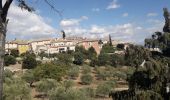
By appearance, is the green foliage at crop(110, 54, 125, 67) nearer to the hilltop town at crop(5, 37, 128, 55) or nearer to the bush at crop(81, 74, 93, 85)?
the bush at crop(81, 74, 93, 85)

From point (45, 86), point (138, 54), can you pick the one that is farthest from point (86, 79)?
point (138, 54)

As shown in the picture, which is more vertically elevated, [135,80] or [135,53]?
[135,53]

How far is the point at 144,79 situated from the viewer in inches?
1048

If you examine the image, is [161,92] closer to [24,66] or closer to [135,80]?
[135,80]

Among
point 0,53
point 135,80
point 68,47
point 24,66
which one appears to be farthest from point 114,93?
point 68,47

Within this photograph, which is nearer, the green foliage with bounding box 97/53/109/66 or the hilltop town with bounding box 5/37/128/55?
the green foliage with bounding box 97/53/109/66

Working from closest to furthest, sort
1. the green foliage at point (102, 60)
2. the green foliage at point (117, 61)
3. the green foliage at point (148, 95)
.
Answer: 1. the green foliage at point (148, 95)
2. the green foliage at point (102, 60)
3. the green foliage at point (117, 61)

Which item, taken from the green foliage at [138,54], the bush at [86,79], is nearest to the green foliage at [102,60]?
the bush at [86,79]

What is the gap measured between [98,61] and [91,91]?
41281 millimetres

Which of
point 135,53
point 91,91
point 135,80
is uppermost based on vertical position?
point 135,53

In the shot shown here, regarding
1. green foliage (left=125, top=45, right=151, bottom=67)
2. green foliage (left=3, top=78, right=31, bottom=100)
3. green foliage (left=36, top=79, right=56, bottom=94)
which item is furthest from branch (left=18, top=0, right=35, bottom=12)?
green foliage (left=36, top=79, right=56, bottom=94)

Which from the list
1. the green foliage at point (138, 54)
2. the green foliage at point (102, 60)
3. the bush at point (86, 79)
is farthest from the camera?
the green foliage at point (102, 60)

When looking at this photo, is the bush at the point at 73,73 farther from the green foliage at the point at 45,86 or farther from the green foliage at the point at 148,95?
the green foliage at the point at 148,95

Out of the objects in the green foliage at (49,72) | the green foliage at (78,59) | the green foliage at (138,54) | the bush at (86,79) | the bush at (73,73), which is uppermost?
the green foliage at (138,54)
